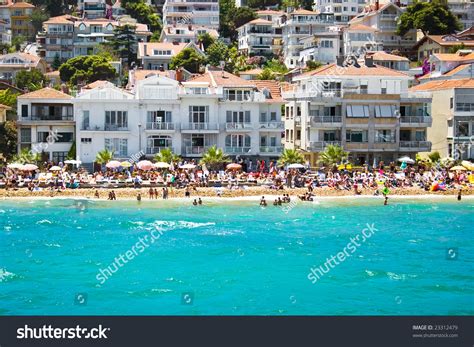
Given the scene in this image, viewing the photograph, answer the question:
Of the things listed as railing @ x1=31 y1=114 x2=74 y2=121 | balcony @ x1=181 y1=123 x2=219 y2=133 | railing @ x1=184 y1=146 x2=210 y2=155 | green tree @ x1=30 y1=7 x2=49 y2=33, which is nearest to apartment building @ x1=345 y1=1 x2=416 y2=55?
balcony @ x1=181 y1=123 x2=219 y2=133

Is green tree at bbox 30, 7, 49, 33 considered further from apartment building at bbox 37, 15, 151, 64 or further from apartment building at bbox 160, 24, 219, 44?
apartment building at bbox 160, 24, 219, 44

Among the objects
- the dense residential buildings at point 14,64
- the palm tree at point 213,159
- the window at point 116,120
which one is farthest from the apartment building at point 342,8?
the palm tree at point 213,159

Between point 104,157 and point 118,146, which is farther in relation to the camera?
point 118,146

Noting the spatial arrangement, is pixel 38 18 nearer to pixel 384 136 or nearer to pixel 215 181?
pixel 384 136

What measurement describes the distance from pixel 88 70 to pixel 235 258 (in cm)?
7413

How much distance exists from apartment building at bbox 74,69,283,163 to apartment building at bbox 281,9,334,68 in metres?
55.2

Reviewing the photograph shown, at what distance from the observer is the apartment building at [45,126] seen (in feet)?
260

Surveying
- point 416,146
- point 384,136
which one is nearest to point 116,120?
point 384,136

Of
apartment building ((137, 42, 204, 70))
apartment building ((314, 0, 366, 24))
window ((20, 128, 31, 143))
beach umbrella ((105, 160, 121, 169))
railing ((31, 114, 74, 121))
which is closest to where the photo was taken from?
beach umbrella ((105, 160, 121, 169))

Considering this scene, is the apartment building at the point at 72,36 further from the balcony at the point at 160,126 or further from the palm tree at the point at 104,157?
the palm tree at the point at 104,157

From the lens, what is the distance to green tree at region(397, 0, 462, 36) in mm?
128375

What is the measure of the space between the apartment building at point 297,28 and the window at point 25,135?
Answer: 205 ft

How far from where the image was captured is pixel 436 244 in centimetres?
5091

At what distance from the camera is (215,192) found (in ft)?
229
